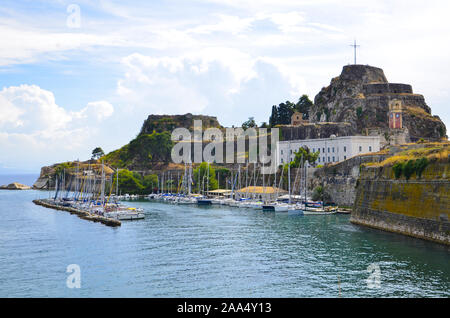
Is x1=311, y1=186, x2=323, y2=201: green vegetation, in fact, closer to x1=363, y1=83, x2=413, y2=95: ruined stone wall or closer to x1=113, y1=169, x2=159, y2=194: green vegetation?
x1=363, y1=83, x2=413, y2=95: ruined stone wall

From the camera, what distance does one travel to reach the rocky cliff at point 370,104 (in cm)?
12444

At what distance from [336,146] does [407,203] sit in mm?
60900

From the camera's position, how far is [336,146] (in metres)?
112

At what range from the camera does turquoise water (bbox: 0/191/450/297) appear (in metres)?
33.2

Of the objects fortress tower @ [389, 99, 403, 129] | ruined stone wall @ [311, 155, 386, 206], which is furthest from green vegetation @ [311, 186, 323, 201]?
fortress tower @ [389, 99, 403, 129]

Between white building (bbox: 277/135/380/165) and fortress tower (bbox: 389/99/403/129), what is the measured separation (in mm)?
8589

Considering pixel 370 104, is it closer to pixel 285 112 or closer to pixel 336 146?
pixel 336 146

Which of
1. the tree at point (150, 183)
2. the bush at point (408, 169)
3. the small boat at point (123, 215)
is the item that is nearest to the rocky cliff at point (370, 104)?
the tree at point (150, 183)

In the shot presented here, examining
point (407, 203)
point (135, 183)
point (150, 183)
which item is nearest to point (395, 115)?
point (150, 183)

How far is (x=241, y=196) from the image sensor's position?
113938 mm

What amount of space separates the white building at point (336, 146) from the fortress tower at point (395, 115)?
8589 mm
